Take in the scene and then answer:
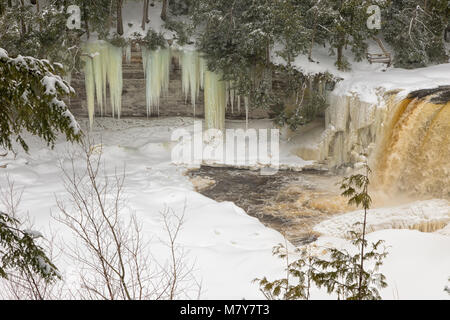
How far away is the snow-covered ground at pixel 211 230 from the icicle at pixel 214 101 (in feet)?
6.62

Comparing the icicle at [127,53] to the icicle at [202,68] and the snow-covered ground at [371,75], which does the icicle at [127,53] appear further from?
the snow-covered ground at [371,75]

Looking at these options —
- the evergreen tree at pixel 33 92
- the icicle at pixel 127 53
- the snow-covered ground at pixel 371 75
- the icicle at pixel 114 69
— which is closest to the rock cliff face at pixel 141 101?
the icicle at pixel 127 53

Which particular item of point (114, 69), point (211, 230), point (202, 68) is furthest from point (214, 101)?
point (211, 230)

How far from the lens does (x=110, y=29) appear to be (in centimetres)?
1568

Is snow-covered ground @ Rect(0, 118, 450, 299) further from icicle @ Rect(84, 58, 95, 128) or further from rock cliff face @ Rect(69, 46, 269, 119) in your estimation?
rock cliff face @ Rect(69, 46, 269, 119)

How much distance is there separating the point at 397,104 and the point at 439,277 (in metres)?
6.03

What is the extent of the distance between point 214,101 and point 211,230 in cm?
792

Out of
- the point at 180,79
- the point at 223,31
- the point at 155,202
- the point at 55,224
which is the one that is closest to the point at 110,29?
the point at 180,79

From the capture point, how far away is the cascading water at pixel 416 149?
9.38 meters

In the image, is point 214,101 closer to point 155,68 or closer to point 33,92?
point 155,68

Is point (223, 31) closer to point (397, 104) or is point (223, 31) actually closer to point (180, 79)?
point (180, 79)

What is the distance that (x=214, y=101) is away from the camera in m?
15.5

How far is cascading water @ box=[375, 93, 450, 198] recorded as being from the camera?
9383 millimetres

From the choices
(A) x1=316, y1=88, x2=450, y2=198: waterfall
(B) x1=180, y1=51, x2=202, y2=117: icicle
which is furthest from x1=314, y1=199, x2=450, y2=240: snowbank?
(B) x1=180, y1=51, x2=202, y2=117: icicle
